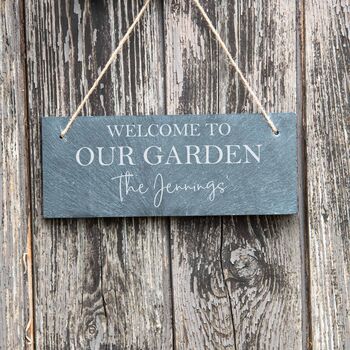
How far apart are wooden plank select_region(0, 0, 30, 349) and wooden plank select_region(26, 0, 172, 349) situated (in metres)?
0.02

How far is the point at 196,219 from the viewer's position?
919 millimetres

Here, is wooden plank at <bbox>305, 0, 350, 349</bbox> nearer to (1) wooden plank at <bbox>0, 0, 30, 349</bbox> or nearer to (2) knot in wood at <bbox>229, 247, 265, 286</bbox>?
→ (2) knot in wood at <bbox>229, 247, 265, 286</bbox>

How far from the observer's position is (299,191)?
0.92 metres

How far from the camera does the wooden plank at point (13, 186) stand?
0.92 meters

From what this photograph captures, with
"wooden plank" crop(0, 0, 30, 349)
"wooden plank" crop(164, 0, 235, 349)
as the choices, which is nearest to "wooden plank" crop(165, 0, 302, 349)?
"wooden plank" crop(164, 0, 235, 349)

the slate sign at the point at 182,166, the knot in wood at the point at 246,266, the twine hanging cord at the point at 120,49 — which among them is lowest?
the knot in wood at the point at 246,266

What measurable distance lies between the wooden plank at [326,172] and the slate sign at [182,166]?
0.06 meters

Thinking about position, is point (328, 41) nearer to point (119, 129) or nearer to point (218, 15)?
point (218, 15)

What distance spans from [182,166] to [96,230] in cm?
18

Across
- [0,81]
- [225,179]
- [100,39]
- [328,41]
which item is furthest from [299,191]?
[0,81]

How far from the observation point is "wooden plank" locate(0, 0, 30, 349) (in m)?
0.92

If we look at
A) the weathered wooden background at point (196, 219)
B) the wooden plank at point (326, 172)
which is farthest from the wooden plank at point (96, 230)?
the wooden plank at point (326, 172)

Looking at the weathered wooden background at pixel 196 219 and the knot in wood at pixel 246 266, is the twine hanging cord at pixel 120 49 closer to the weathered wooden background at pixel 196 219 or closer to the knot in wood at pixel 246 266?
the weathered wooden background at pixel 196 219

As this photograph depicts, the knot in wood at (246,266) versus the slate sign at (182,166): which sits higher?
the slate sign at (182,166)
